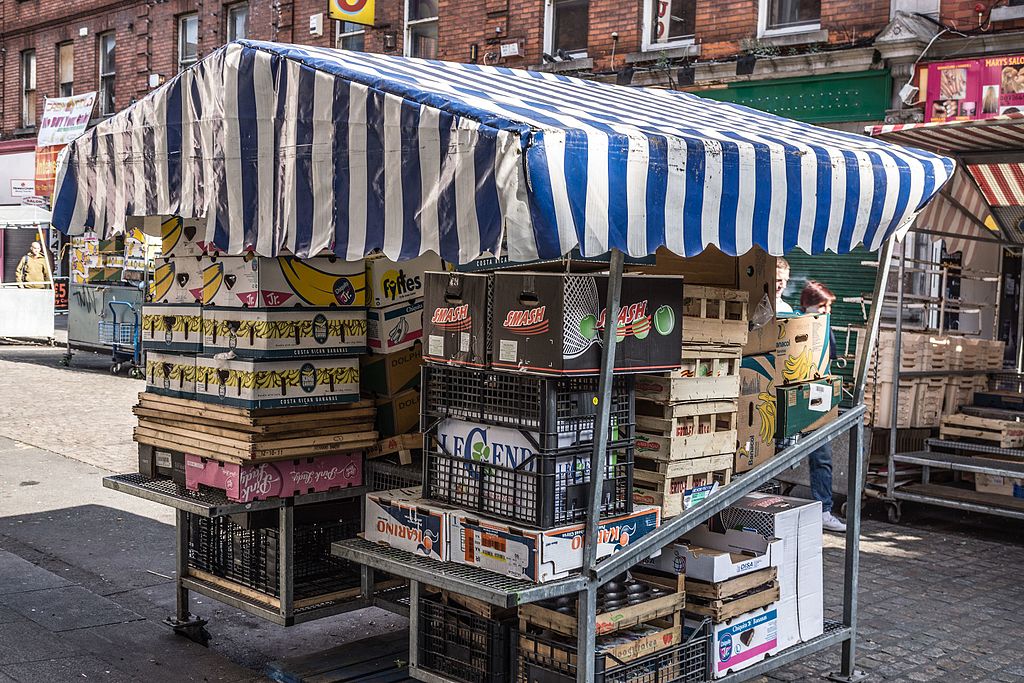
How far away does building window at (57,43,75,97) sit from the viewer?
92.4 ft

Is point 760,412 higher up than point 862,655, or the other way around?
→ point 760,412

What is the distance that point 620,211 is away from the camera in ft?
13.2

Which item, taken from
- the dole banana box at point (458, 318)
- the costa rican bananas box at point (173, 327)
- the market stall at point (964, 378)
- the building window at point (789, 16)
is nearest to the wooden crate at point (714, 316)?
the dole banana box at point (458, 318)

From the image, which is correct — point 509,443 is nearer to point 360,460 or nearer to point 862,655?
point 360,460

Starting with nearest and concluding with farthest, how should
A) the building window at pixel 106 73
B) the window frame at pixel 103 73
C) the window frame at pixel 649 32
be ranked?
the window frame at pixel 649 32
the window frame at pixel 103 73
the building window at pixel 106 73

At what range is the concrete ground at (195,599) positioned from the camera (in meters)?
5.88

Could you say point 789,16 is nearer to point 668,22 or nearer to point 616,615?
point 668,22

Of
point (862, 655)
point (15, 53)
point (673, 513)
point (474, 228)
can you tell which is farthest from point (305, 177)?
point (15, 53)

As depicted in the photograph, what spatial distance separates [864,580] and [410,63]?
16.1 ft

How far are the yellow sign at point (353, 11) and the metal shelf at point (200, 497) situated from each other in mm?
13397

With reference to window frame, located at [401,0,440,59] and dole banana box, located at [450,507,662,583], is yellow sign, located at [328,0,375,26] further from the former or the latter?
dole banana box, located at [450,507,662,583]

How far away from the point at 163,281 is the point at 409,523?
2.22 m

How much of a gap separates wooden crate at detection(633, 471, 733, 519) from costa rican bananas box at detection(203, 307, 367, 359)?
5.75 ft

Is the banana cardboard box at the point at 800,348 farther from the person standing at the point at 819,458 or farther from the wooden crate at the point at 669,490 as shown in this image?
the person standing at the point at 819,458
